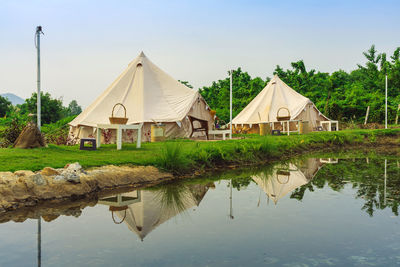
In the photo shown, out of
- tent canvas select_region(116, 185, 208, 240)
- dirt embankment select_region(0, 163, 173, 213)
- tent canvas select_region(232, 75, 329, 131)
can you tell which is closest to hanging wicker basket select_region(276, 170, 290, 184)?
tent canvas select_region(116, 185, 208, 240)

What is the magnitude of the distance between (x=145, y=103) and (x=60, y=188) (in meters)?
10.1

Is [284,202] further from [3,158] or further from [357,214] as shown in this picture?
[3,158]

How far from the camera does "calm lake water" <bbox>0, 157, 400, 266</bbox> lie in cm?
347

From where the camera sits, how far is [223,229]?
4344 mm

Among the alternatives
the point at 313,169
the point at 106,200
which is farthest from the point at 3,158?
the point at 313,169

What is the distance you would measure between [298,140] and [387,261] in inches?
427

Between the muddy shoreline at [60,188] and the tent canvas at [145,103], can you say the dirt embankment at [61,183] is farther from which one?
the tent canvas at [145,103]

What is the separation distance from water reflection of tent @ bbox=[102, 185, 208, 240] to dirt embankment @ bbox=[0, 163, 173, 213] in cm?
59

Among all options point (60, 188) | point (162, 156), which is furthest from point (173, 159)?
point (60, 188)

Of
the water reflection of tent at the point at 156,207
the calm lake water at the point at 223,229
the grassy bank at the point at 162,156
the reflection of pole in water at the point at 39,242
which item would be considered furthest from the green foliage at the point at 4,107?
the reflection of pole in water at the point at 39,242

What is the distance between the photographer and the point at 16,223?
14.6 feet

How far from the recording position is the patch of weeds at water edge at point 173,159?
778cm

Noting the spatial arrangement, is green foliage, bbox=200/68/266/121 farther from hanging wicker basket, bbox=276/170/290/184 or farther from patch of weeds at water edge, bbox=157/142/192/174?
patch of weeds at water edge, bbox=157/142/192/174

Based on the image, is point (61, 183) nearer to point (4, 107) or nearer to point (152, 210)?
point (152, 210)
